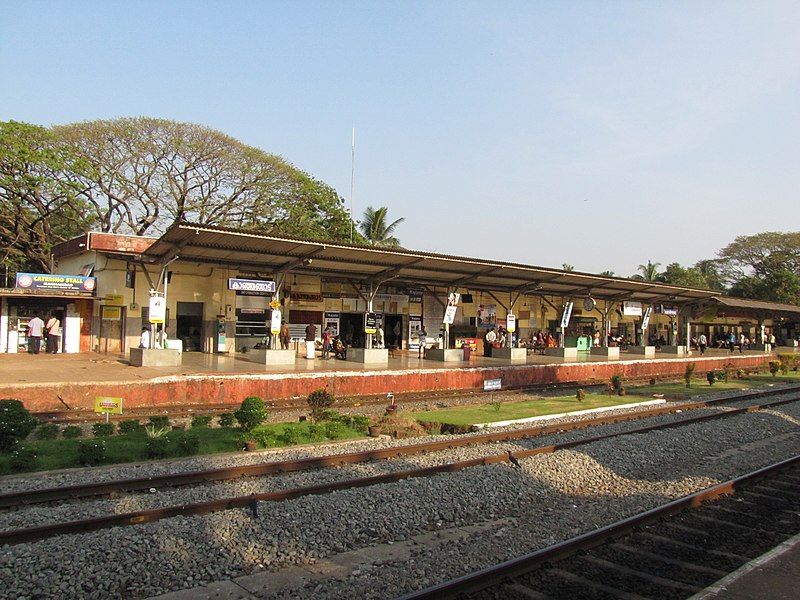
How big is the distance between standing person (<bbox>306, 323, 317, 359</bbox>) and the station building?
690mm

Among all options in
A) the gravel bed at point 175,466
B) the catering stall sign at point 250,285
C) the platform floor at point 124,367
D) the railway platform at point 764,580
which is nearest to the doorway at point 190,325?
the platform floor at point 124,367

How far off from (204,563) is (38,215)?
34.3 meters

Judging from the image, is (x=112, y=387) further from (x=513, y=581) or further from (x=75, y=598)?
(x=513, y=581)

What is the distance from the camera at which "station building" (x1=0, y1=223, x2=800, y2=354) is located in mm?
21266

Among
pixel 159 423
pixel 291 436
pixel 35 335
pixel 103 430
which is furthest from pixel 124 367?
pixel 291 436

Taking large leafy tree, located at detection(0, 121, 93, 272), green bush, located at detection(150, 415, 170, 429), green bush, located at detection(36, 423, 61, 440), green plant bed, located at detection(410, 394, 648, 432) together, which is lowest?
green plant bed, located at detection(410, 394, 648, 432)

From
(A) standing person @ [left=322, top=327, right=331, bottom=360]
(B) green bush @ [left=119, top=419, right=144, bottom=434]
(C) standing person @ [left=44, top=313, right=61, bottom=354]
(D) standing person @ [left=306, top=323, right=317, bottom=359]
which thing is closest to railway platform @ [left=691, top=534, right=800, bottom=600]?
(B) green bush @ [left=119, top=419, right=144, bottom=434]

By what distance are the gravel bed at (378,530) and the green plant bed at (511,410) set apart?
420 cm

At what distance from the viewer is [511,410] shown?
54.2 ft

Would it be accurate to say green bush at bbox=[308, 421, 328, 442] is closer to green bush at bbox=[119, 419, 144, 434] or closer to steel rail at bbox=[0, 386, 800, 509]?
steel rail at bbox=[0, 386, 800, 509]

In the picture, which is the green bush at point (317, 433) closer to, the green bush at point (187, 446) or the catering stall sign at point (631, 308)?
the green bush at point (187, 446)

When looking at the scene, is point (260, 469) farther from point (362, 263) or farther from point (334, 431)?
point (362, 263)

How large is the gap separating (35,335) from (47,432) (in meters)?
13.8

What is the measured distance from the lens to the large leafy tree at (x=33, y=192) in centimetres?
3084
